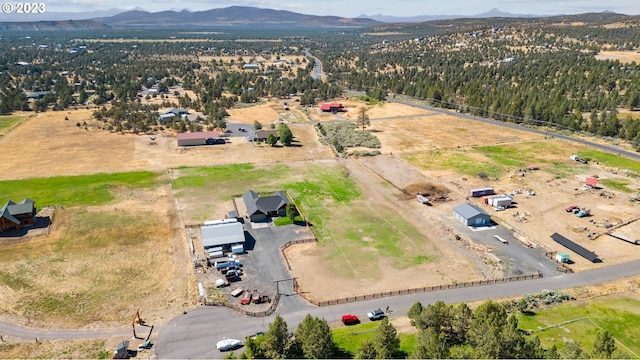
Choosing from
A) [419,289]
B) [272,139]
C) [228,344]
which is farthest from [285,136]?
[228,344]

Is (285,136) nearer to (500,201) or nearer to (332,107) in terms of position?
(332,107)

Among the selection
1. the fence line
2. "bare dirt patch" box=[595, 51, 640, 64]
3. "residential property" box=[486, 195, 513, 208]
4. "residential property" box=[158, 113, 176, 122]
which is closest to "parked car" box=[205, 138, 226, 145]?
"residential property" box=[158, 113, 176, 122]

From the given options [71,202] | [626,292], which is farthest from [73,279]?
[626,292]

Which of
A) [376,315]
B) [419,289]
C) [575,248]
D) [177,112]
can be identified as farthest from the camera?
[177,112]

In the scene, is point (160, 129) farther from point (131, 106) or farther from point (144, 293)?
point (144, 293)

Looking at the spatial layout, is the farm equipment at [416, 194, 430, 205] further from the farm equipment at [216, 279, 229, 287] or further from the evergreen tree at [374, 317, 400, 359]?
the evergreen tree at [374, 317, 400, 359]

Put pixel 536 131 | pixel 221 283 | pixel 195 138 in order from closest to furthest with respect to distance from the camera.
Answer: pixel 221 283 < pixel 195 138 < pixel 536 131
